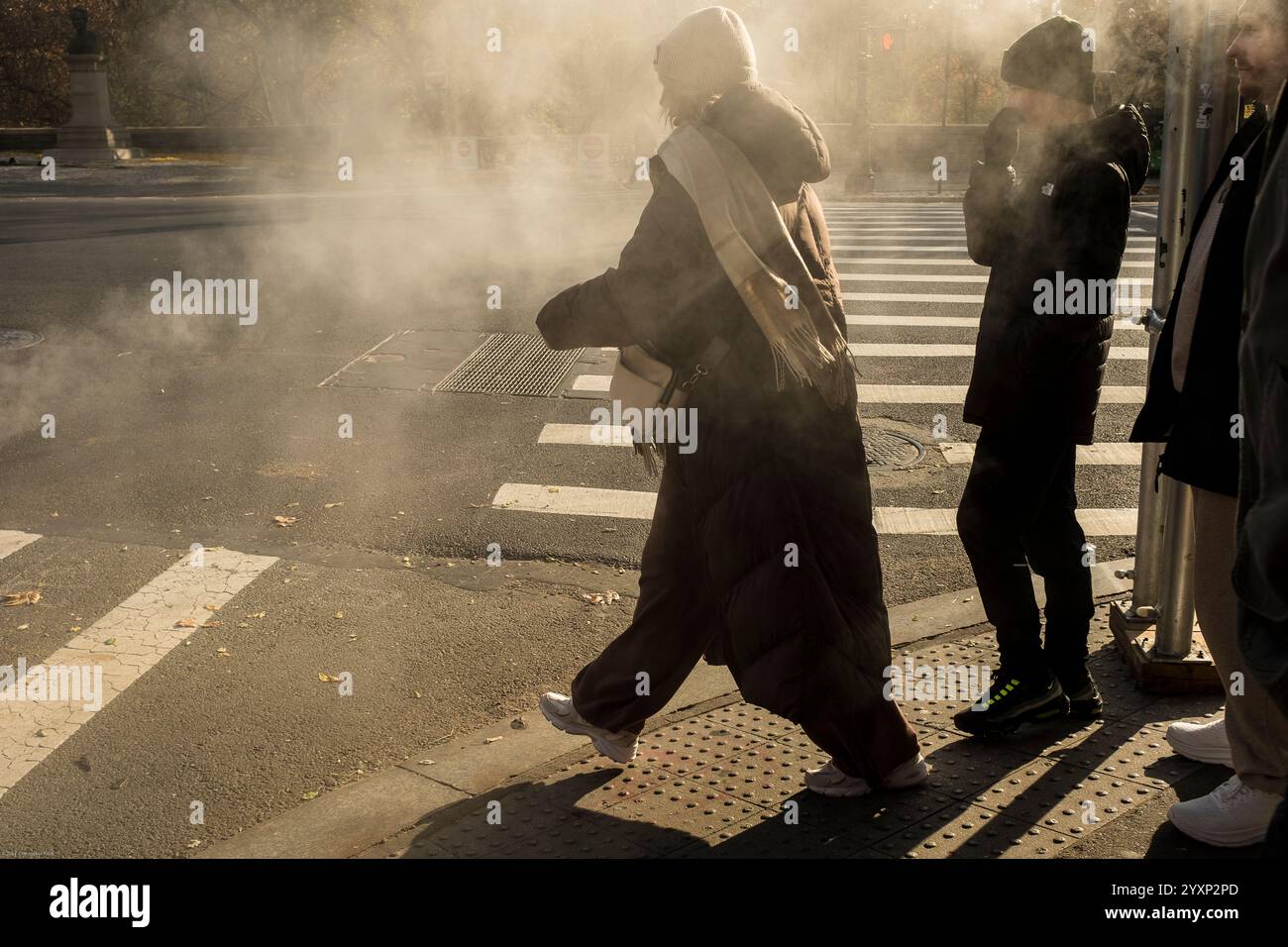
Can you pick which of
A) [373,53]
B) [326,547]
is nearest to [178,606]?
[326,547]

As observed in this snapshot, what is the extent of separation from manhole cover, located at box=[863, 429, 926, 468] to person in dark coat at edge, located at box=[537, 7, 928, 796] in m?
3.92

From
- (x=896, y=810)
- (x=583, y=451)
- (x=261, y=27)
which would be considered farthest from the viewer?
(x=261, y=27)

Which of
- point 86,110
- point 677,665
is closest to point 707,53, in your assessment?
point 677,665

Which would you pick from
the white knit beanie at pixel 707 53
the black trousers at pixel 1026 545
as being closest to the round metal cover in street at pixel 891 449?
the black trousers at pixel 1026 545

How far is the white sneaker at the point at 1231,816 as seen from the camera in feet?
10.3

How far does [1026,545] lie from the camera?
152 inches

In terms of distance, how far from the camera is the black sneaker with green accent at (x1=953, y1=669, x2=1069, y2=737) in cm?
376

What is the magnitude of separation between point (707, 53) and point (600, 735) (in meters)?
1.82

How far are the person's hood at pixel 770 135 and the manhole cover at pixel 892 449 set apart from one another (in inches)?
160

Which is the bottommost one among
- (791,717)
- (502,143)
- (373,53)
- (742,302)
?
(791,717)

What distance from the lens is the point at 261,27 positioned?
3875 centimetres

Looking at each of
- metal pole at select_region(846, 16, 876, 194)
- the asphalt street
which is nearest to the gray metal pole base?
the asphalt street

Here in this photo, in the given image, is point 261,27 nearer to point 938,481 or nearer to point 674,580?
point 938,481
